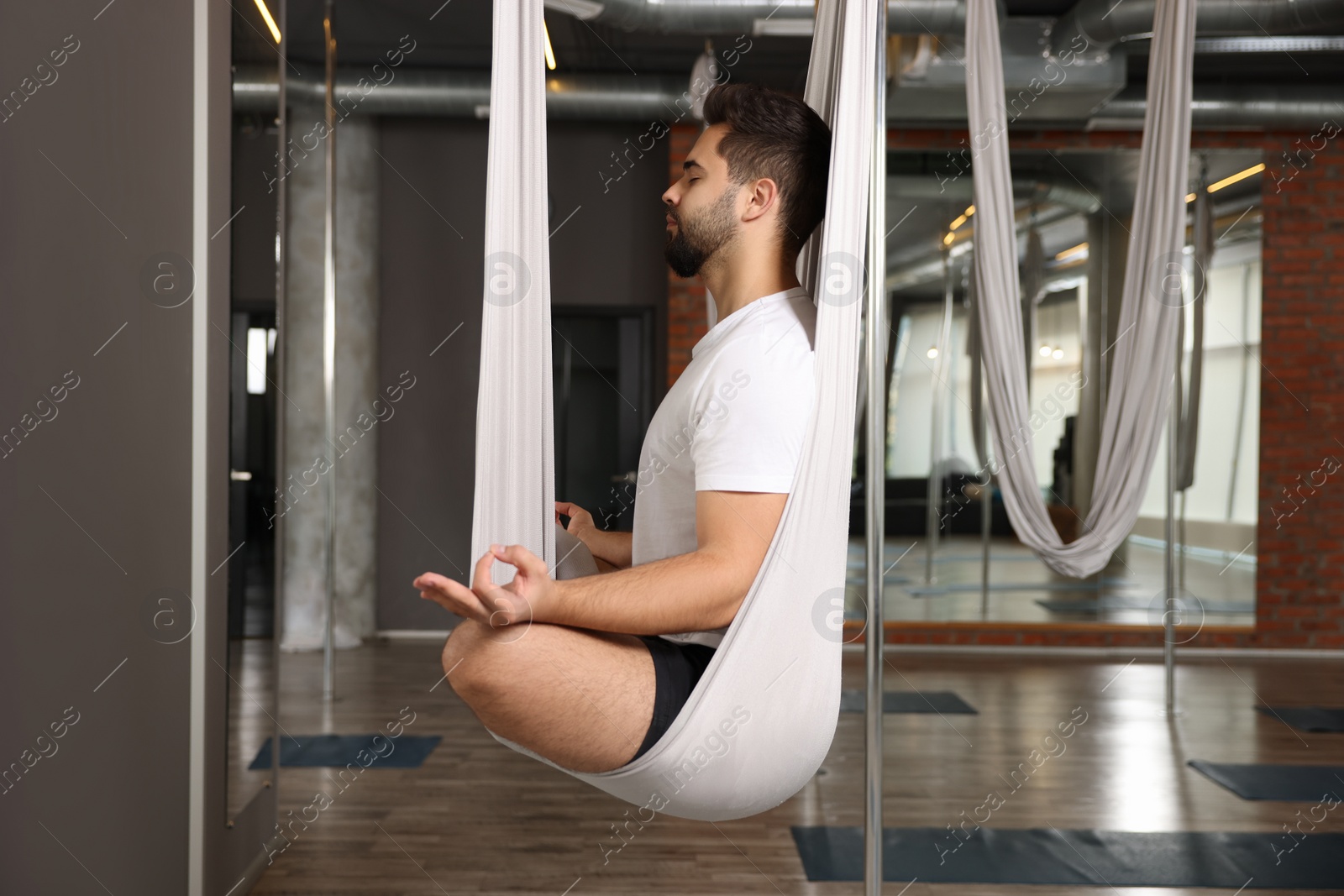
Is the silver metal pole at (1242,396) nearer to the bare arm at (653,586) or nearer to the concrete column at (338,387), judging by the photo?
the concrete column at (338,387)

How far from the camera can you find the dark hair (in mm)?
1440

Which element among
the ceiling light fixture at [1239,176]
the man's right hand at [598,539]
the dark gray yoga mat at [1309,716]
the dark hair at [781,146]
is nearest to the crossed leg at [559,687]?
the man's right hand at [598,539]

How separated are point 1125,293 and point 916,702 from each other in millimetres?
2091

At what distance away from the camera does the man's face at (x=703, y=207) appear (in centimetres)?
144

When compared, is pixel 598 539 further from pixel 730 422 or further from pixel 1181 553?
pixel 1181 553

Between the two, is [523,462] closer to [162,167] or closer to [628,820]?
[162,167]

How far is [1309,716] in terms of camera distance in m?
3.74

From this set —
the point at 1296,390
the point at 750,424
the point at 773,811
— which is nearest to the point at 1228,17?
the point at 1296,390

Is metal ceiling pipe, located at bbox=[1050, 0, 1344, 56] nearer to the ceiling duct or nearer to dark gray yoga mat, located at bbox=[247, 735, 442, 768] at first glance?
the ceiling duct

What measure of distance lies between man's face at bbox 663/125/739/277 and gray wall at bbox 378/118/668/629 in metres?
3.67

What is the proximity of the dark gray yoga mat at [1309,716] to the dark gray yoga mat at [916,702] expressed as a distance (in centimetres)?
118

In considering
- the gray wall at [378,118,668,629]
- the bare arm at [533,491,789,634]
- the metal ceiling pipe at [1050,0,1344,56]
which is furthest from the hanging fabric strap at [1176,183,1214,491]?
the bare arm at [533,491,789,634]

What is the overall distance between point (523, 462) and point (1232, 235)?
4904mm

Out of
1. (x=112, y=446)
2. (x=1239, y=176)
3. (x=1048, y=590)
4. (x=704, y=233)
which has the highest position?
(x=1239, y=176)
